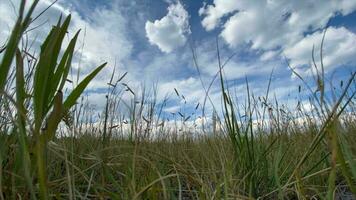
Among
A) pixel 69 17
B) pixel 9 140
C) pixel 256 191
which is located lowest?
pixel 256 191

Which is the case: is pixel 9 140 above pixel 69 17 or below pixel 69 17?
below

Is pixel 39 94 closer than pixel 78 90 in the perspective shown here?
Yes

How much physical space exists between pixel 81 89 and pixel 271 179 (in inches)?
40.7

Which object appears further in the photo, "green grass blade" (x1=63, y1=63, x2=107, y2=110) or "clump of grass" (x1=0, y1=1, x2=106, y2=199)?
"green grass blade" (x1=63, y1=63, x2=107, y2=110)

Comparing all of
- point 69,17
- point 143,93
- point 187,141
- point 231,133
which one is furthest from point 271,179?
point 187,141

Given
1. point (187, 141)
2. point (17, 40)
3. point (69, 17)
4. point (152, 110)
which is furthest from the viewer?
point (187, 141)

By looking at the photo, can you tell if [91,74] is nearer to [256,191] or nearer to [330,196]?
[330,196]

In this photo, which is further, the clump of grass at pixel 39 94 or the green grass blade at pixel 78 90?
the green grass blade at pixel 78 90

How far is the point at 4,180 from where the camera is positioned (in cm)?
109

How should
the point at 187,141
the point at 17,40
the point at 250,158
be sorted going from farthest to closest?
the point at 187,141
the point at 250,158
the point at 17,40

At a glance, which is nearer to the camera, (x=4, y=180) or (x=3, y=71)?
(x=3, y=71)

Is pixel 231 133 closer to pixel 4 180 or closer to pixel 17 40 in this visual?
pixel 4 180

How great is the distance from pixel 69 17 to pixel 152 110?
1326mm

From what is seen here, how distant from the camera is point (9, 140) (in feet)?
3.80
